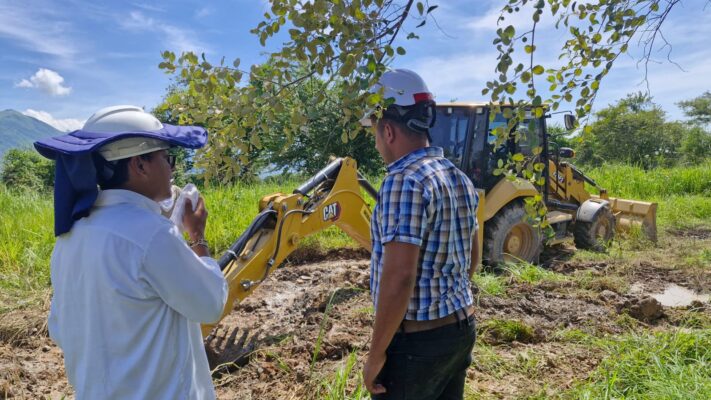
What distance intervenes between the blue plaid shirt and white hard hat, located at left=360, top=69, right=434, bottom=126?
18 centimetres

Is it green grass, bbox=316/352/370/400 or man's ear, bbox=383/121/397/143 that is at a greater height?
man's ear, bbox=383/121/397/143

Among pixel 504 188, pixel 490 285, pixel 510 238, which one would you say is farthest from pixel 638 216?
pixel 490 285

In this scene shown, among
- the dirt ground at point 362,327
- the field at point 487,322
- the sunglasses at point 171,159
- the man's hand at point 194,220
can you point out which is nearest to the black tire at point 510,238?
the field at point 487,322

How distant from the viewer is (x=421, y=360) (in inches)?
71.2

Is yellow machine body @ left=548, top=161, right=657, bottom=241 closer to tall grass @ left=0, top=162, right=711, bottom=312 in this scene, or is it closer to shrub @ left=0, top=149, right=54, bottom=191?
tall grass @ left=0, top=162, right=711, bottom=312

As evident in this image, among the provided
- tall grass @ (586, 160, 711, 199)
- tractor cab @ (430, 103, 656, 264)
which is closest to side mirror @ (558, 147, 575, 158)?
tractor cab @ (430, 103, 656, 264)

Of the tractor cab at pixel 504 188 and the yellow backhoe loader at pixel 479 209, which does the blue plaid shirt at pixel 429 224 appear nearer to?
the yellow backhoe loader at pixel 479 209

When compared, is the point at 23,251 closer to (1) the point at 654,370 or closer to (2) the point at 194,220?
(2) the point at 194,220

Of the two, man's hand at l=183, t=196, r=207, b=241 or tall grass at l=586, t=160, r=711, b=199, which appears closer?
man's hand at l=183, t=196, r=207, b=241

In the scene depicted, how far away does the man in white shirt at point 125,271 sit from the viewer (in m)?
1.38

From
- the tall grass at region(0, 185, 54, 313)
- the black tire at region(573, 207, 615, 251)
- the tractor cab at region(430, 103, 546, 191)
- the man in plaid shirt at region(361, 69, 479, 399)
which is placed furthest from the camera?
the black tire at region(573, 207, 615, 251)

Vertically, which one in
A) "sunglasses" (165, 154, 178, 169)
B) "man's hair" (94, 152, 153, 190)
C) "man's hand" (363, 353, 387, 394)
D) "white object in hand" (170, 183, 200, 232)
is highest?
"sunglasses" (165, 154, 178, 169)

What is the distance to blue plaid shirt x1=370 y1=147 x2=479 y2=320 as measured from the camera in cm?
168

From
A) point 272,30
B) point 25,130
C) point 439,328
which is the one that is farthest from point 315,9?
point 25,130
